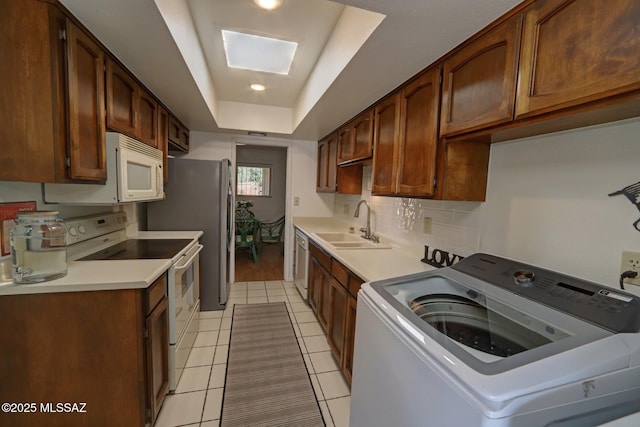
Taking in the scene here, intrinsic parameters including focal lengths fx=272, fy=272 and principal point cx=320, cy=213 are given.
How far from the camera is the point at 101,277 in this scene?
134 cm

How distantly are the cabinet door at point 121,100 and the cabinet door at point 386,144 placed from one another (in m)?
1.73

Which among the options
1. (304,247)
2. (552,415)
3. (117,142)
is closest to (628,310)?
(552,415)

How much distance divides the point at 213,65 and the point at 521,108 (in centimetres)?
234

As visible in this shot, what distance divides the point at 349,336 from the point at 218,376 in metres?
1.00

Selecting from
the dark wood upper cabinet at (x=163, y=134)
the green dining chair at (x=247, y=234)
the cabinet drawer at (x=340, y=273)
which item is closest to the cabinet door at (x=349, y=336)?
the cabinet drawer at (x=340, y=273)

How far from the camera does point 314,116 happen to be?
103 inches

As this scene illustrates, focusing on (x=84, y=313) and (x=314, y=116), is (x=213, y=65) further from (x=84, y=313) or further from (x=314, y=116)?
(x=84, y=313)

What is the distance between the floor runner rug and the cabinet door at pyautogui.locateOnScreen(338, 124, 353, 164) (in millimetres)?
1780

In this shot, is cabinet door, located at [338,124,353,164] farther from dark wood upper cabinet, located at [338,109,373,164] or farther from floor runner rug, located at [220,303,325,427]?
floor runner rug, located at [220,303,325,427]

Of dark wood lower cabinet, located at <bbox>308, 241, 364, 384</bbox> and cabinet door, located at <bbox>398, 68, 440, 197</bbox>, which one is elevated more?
cabinet door, located at <bbox>398, 68, 440, 197</bbox>

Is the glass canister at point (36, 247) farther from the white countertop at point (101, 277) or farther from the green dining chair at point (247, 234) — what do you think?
the green dining chair at point (247, 234)

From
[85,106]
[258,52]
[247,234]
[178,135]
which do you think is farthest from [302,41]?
[247,234]

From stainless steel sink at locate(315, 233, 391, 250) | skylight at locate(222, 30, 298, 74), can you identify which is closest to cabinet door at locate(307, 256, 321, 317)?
stainless steel sink at locate(315, 233, 391, 250)

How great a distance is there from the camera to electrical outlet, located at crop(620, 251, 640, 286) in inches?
36.5
